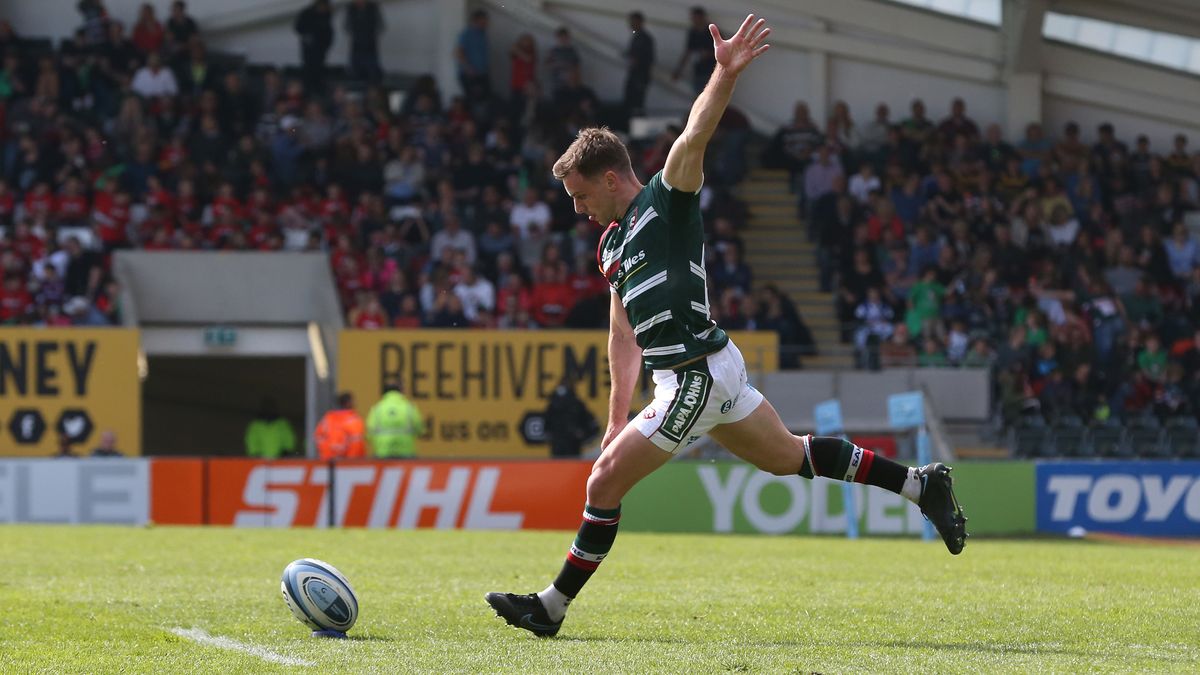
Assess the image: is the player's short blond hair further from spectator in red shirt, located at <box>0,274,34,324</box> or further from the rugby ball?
spectator in red shirt, located at <box>0,274,34,324</box>

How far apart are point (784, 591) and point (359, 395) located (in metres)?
13.7

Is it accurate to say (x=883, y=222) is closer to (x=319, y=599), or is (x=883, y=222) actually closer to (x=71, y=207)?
(x=71, y=207)

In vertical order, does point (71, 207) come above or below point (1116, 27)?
below

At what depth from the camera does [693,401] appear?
6.94 metres

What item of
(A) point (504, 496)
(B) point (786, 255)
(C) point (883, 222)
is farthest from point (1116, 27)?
(A) point (504, 496)

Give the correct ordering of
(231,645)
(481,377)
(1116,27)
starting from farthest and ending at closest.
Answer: (1116,27)
(481,377)
(231,645)

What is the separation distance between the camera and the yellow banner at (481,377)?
22.3 meters

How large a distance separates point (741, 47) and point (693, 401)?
1.44 meters

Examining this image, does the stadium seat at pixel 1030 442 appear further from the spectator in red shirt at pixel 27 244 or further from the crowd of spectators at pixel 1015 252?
the spectator in red shirt at pixel 27 244

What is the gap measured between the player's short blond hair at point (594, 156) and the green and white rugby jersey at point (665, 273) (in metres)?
0.18

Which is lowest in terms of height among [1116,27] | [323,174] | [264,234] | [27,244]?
[27,244]

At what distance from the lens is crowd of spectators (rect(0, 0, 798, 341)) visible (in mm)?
23406

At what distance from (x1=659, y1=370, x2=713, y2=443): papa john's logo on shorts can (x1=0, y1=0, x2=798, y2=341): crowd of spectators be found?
52.3 feet

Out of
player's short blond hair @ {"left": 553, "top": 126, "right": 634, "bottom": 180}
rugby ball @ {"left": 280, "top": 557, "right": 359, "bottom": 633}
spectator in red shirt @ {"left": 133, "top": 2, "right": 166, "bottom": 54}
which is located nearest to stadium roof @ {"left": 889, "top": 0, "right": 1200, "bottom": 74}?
spectator in red shirt @ {"left": 133, "top": 2, "right": 166, "bottom": 54}
